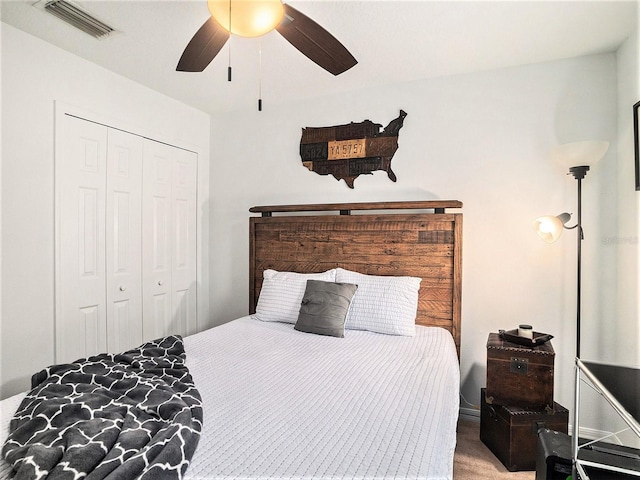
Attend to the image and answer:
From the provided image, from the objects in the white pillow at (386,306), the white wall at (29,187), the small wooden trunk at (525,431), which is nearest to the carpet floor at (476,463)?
the small wooden trunk at (525,431)

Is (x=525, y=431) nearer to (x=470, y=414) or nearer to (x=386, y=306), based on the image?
(x=470, y=414)

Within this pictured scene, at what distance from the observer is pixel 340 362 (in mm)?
1962

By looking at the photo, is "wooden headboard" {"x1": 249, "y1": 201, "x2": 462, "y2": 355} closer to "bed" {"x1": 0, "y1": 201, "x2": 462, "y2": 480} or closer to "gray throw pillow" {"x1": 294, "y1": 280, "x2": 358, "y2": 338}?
"bed" {"x1": 0, "y1": 201, "x2": 462, "y2": 480}

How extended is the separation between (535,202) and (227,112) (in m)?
2.80

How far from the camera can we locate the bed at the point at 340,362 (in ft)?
3.73

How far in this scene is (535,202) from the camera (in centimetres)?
263

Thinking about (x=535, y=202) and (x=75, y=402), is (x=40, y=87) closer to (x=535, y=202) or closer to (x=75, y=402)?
(x=75, y=402)

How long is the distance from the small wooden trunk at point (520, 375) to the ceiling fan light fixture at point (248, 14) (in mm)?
2084

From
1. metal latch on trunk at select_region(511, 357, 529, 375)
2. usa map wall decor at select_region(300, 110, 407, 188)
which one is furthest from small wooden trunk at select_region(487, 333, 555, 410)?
usa map wall decor at select_region(300, 110, 407, 188)

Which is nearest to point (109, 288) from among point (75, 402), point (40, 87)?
point (40, 87)

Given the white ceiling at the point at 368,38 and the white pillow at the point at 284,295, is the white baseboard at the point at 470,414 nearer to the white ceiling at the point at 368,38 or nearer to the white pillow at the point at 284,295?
the white pillow at the point at 284,295

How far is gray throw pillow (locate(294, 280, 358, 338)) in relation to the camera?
249 centimetres

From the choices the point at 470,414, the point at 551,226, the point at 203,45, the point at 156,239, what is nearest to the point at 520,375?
the point at 470,414

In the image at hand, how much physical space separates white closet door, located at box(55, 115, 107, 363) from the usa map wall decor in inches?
63.2
